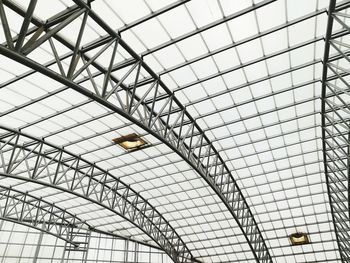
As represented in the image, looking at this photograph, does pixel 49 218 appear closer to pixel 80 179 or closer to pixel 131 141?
pixel 80 179

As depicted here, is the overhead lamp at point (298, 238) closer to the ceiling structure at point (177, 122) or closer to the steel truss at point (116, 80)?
the ceiling structure at point (177, 122)

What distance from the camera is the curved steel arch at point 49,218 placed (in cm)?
3888

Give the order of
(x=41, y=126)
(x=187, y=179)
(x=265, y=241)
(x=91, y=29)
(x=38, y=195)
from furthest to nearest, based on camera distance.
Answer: (x=265, y=241) → (x=38, y=195) → (x=187, y=179) → (x=41, y=126) → (x=91, y=29)

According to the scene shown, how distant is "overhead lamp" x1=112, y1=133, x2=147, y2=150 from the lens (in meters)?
23.5

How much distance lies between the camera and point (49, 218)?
41.5 meters

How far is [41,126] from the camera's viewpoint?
2411 cm

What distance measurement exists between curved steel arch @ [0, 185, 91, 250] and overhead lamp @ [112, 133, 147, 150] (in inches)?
791

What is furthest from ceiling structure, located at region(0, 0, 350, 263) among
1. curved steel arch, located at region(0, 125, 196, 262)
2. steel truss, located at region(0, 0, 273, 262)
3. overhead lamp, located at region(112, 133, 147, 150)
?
overhead lamp, located at region(112, 133, 147, 150)

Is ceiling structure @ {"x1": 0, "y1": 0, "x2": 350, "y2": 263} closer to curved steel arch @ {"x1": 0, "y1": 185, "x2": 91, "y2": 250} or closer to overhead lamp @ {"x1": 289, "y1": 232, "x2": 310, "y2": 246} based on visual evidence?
curved steel arch @ {"x1": 0, "y1": 185, "x2": 91, "y2": 250}

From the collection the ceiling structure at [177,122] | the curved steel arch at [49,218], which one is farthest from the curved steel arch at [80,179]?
the curved steel arch at [49,218]

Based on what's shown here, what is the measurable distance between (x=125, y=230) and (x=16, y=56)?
Result: 122ft

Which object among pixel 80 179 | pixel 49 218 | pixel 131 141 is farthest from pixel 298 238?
pixel 49 218

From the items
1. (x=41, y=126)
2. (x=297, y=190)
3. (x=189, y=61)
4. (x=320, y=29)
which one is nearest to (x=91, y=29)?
(x=189, y=61)

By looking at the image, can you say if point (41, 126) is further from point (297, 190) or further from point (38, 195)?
point (297, 190)
